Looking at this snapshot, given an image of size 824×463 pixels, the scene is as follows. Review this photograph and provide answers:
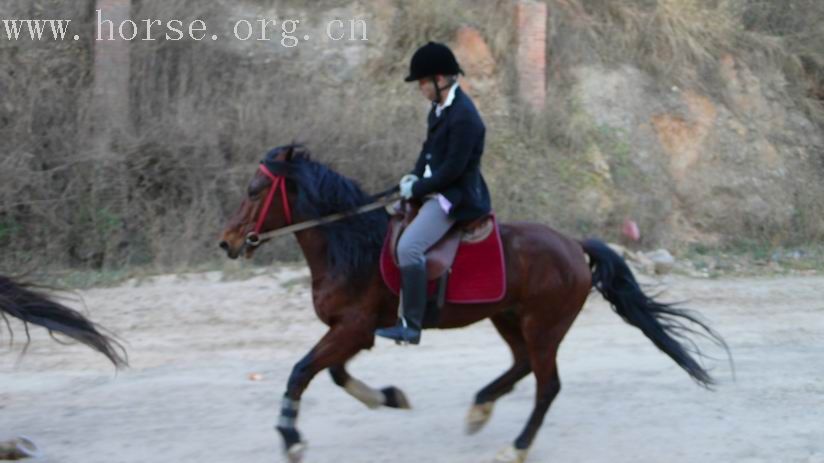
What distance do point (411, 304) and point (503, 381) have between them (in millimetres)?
983

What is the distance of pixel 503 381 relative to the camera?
20.6 feet

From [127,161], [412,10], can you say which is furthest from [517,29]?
[127,161]

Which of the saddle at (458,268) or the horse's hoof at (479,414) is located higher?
the saddle at (458,268)

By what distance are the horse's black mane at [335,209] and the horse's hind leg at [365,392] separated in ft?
1.99

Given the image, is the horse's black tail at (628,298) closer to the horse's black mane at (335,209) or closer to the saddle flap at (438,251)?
the saddle flap at (438,251)

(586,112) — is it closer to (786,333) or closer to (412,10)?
(412,10)

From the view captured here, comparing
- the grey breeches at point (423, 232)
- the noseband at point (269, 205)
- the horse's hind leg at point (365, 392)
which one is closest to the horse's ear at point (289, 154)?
the noseband at point (269, 205)

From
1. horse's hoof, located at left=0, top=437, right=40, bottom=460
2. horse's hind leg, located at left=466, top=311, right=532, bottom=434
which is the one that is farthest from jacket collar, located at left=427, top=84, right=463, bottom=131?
horse's hoof, located at left=0, top=437, right=40, bottom=460

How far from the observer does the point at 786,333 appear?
9602mm

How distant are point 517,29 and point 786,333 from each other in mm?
7846

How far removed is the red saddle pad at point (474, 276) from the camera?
19.3ft

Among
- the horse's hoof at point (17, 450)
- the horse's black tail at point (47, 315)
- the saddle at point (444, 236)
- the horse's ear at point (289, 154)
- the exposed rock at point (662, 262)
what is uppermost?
the horse's ear at point (289, 154)

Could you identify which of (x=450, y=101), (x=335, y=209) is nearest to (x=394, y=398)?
(x=335, y=209)

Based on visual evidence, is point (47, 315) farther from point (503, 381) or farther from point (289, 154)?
point (503, 381)
